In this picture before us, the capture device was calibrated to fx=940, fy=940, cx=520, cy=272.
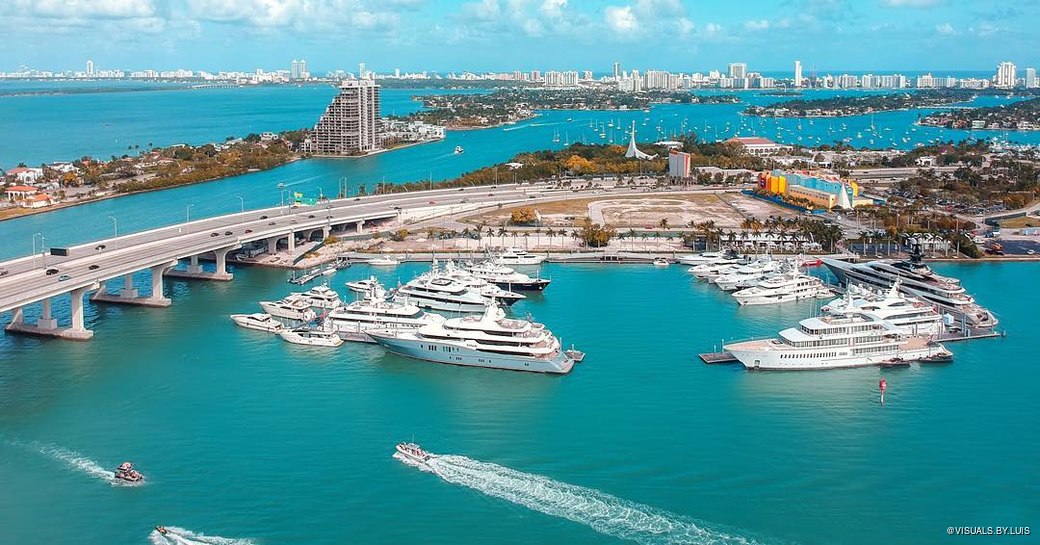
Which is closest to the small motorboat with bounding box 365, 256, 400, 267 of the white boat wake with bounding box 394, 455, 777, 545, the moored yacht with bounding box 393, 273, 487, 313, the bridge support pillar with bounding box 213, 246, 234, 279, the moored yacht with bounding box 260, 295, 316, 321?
the bridge support pillar with bounding box 213, 246, 234, 279

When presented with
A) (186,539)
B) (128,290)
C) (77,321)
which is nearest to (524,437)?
(186,539)

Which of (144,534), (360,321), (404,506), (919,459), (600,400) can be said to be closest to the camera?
(144,534)

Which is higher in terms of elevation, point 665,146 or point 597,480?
point 665,146

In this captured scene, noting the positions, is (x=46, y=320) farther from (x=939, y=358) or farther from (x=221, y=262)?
(x=939, y=358)

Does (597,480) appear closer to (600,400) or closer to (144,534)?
(600,400)

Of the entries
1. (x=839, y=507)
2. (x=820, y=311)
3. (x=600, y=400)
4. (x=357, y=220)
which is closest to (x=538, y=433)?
(x=600, y=400)

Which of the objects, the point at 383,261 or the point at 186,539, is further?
the point at 383,261
